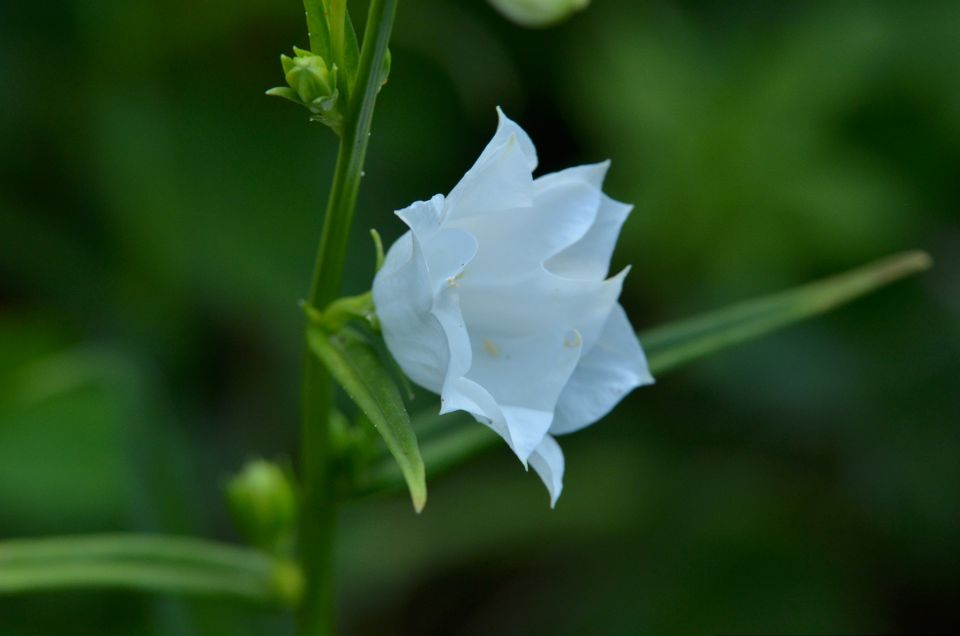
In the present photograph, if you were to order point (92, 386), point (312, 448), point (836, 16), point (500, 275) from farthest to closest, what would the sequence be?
1. point (836, 16)
2. point (92, 386)
3. point (312, 448)
4. point (500, 275)

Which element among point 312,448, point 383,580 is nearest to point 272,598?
point 312,448

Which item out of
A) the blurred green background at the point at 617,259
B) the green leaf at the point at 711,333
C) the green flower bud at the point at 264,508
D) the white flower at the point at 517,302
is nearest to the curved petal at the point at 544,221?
the white flower at the point at 517,302

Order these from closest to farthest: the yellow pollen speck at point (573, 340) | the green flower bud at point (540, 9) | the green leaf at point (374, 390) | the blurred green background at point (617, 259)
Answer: the green leaf at point (374, 390) → the yellow pollen speck at point (573, 340) → the green flower bud at point (540, 9) → the blurred green background at point (617, 259)

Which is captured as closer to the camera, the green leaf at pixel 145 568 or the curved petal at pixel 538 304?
the curved petal at pixel 538 304

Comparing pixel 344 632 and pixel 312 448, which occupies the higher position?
pixel 312 448

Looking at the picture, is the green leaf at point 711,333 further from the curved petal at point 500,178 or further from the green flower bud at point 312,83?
the green flower bud at point 312,83

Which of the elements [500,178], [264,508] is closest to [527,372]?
[500,178]

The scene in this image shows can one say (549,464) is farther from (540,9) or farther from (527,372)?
(540,9)

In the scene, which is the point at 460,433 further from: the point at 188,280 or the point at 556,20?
the point at 188,280
